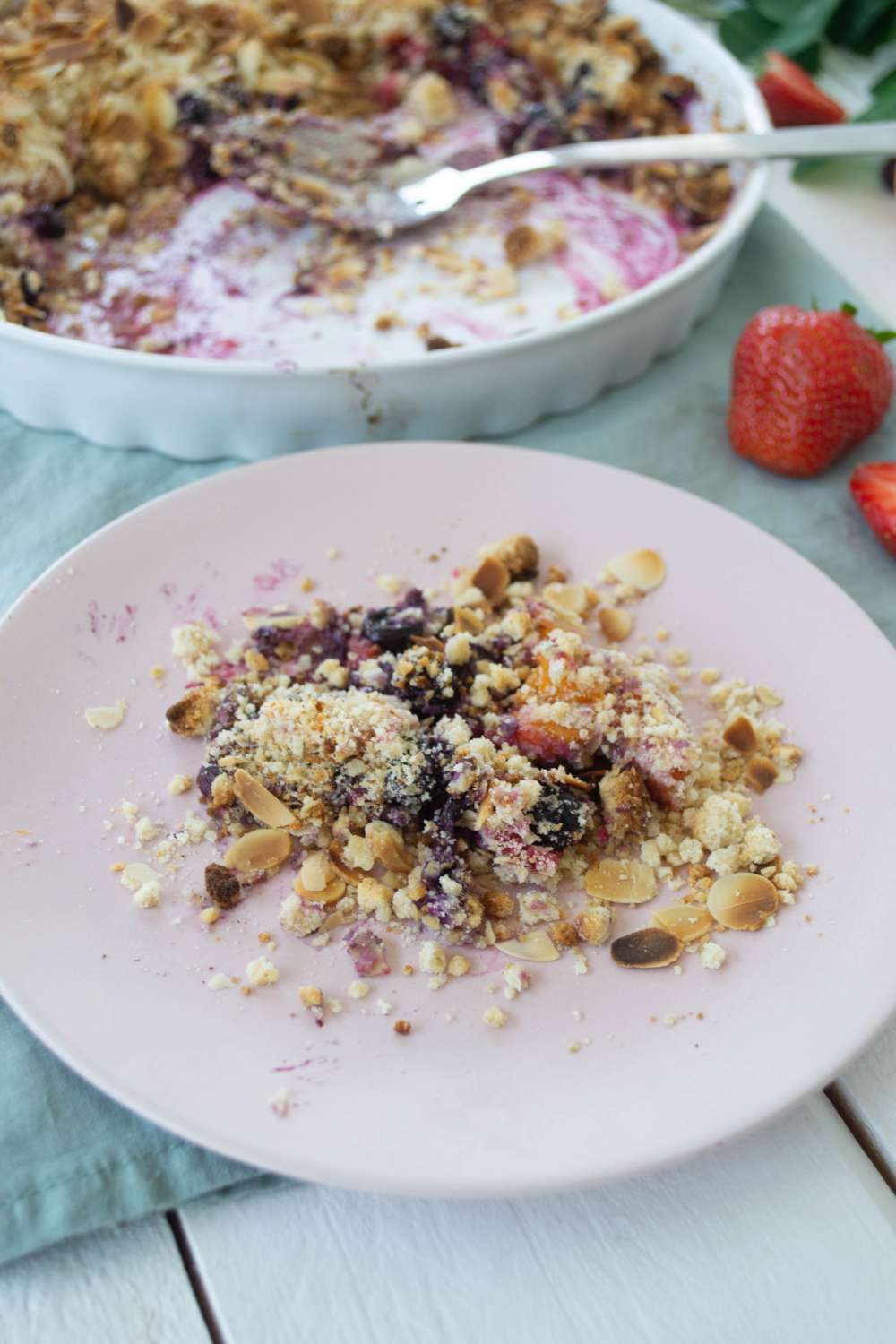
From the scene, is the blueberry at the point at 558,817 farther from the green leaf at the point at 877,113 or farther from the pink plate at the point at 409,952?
the green leaf at the point at 877,113

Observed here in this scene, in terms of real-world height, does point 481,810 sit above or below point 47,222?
above

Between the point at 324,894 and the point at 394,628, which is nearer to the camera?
the point at 324,894

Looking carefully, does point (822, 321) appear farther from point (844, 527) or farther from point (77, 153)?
point (77, 153)

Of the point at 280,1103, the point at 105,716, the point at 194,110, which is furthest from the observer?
the point at 194,110

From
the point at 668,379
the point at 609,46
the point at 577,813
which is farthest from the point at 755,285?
the point at 577,813

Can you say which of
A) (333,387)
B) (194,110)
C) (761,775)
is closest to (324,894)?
(761,775)

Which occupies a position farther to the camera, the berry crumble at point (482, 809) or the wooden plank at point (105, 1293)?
the berry crumble at point (482, 809)

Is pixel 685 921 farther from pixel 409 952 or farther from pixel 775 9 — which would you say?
pixel 775 9

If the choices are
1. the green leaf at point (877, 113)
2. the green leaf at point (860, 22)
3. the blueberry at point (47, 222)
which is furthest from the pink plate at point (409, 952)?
→ the green leaf at point (860, 22)
